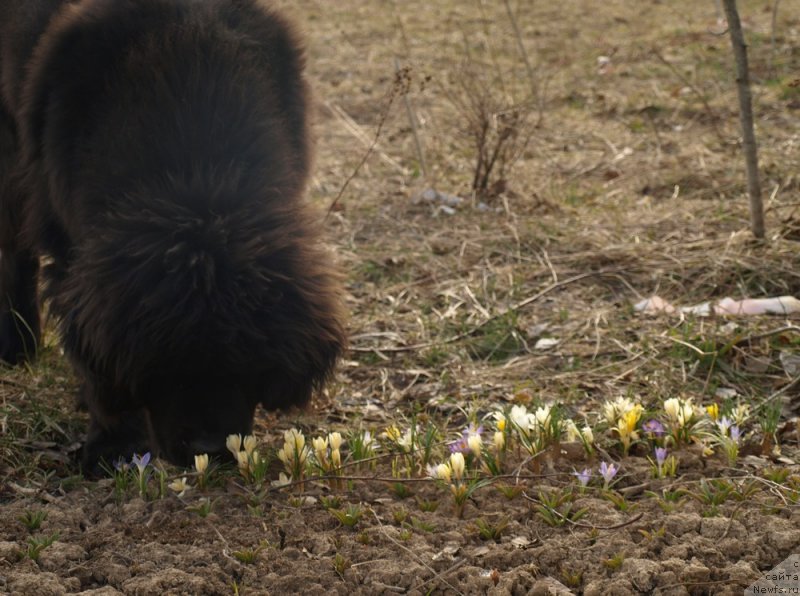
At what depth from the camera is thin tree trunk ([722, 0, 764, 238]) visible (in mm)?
5531

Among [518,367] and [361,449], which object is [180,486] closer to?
[361,449]

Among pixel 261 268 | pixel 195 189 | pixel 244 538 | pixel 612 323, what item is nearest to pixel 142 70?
pixel 195 189

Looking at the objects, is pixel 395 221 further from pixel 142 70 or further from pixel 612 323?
pixel 142 70

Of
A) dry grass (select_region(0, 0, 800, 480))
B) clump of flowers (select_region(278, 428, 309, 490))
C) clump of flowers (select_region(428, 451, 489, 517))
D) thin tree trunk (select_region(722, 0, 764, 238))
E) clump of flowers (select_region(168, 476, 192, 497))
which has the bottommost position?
dry grass (select_region(0, 0, 800, 480))

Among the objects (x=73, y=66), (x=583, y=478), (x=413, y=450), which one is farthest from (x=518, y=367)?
(x=73, y=66)

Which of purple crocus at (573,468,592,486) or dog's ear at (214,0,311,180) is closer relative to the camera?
purple crocus at (573,468,592,486)

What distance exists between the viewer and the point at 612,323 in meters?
5.25

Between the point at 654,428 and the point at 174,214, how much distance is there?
1.85 m

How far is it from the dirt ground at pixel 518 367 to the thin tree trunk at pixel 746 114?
155 mm

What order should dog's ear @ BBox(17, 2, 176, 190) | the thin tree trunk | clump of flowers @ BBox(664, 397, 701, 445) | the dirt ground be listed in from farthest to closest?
the thin tree trunk < dog's ear @ BBox(17, 2, 176, 190) < clump of flowers @ BBox(664, 397, 701, 445) < the dirt ground

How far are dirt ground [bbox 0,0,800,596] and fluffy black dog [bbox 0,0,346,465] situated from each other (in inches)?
12.8

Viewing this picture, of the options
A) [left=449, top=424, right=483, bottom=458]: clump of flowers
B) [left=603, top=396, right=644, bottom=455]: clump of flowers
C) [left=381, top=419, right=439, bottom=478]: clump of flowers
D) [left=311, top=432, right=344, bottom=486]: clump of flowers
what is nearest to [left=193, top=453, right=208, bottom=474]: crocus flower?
[left=311, top=432, right=344, bottom=486]: clump of flowers

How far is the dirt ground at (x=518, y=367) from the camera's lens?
9.77 feet

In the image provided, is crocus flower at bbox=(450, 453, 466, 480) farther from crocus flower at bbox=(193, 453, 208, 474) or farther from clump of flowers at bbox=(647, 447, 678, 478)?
crocus flower at bbox=(193, 453, 208, 474)
